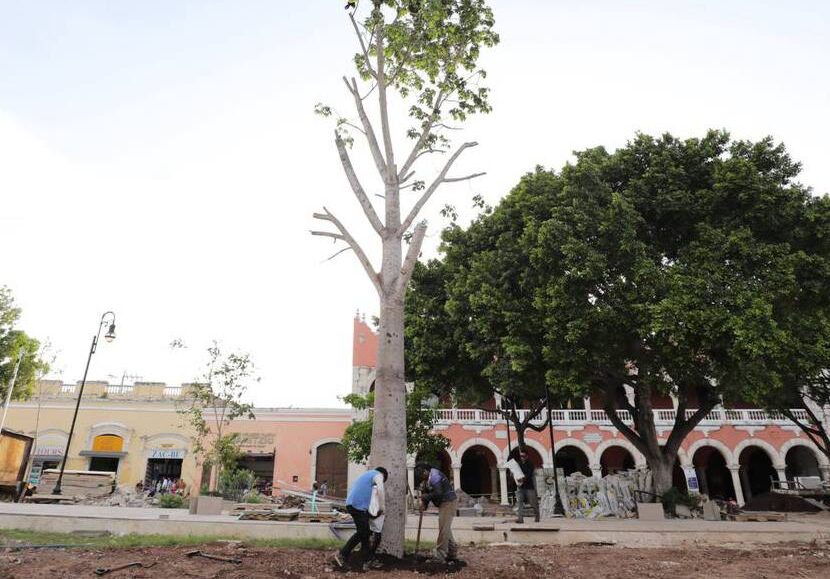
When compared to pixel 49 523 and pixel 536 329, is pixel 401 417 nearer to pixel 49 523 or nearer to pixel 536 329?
pixel 49 523

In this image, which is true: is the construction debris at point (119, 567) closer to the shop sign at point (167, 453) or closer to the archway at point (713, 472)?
the shop sign at point (167, 453)

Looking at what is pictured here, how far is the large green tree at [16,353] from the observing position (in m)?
22.1

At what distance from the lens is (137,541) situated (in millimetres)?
7473

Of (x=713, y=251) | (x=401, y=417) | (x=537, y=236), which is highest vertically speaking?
(x=537, y=236)

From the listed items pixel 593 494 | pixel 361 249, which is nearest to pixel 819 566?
pixel 361 249

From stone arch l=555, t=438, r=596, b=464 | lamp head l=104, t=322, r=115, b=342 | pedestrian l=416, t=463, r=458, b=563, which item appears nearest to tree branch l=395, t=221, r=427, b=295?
pedestrian l=416, t=463, r=458, b=563

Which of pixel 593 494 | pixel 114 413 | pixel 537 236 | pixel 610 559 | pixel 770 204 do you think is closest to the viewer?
pixel 610 559

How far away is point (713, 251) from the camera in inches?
514

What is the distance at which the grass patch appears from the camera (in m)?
7.09

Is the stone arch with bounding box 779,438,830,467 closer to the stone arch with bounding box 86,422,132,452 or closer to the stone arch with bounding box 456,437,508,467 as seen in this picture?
the stone arch with bounding box 456,437,508,467

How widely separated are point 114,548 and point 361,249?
217 inches

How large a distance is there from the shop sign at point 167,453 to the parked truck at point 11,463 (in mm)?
11472

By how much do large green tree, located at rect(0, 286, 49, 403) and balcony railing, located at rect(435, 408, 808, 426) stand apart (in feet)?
62.6

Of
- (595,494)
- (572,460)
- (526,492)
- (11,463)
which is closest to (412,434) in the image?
→ (595,494)
